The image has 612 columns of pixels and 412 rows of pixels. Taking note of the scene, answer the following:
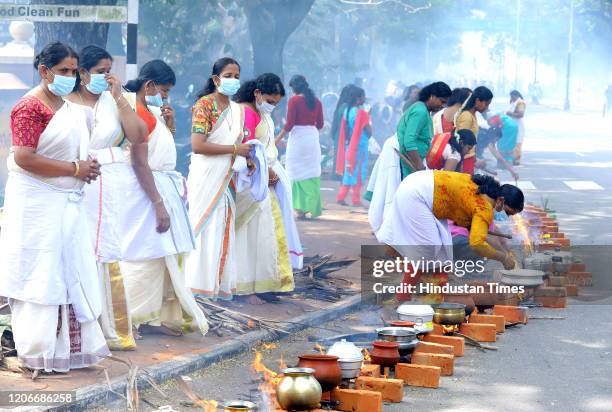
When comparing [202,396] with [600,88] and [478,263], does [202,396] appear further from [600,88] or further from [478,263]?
[600,88]

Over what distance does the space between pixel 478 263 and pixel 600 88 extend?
384 ft

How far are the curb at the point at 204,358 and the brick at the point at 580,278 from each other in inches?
85.6

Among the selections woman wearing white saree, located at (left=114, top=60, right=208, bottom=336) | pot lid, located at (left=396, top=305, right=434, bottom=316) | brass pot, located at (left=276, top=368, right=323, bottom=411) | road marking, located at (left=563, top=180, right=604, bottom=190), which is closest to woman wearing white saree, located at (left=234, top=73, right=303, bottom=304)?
woman wearing white saree, located at (left=114, top=60, right=208, bottom=336)

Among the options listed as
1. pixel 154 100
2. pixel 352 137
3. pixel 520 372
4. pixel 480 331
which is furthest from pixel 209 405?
pixel 352 137

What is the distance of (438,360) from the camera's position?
26.2 ft

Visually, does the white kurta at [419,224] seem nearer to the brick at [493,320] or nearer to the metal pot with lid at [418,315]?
the brick at [493,320]

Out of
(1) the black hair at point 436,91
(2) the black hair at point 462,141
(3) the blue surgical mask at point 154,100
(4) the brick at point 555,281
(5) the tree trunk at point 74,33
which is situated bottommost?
(4) the brick at point 555,281

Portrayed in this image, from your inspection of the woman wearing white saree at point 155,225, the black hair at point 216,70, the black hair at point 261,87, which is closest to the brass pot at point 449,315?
the woman wearing white saree at point 155,225

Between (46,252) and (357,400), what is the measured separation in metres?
1.97

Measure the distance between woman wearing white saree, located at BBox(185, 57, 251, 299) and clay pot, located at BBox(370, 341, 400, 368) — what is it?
2223mm

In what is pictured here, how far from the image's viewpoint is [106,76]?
25.4 ft

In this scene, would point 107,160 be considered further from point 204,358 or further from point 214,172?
point 214,172

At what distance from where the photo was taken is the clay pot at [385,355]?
7598mm

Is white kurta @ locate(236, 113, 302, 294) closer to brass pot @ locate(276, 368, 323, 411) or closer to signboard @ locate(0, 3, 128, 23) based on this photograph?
signboard @ locate(0, 3, 128, 23)
